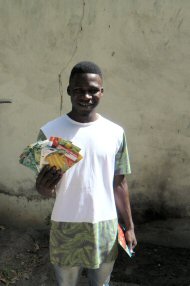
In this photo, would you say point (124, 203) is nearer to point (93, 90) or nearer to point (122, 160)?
point (122, 160)

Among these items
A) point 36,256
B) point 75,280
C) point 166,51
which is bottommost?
point 36,256

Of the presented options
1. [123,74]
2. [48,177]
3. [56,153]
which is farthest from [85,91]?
[123,74]

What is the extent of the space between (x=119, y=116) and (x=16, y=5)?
53.7 inches

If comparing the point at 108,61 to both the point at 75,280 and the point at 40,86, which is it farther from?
the point at 75,280

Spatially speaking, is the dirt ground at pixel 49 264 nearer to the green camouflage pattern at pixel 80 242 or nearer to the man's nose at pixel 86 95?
the green camouflage pattern at pixel 80 242

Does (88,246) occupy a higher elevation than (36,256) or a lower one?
higher

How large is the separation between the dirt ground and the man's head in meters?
1.83

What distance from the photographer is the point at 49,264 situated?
11.0 feet

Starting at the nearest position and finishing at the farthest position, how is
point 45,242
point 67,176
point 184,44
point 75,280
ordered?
point 67,176 → point 75,280 → point 184,44 → point 45,242

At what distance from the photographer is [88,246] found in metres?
2.06

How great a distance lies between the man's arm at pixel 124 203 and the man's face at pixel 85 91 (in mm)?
484

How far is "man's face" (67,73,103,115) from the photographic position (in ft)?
6.52

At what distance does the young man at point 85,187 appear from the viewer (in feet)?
Answer: 6.54

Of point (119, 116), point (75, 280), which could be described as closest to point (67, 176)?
point (75, 280)
